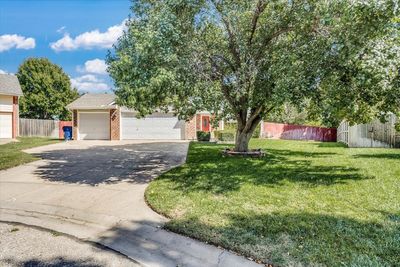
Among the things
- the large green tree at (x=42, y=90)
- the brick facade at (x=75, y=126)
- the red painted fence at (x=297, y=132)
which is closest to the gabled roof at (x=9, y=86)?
the brick facade at (x=75, y=126)

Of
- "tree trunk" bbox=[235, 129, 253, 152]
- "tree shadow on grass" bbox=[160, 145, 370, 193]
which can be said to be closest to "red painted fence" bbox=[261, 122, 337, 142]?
"tree trunk" bbox=[235, 129, 253, 152]

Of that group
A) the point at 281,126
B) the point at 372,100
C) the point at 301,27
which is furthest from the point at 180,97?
the point at 281,126

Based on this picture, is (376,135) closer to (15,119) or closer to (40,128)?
(15,119)

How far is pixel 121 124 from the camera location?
79.2ft

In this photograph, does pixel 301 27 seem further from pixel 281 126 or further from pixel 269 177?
pixel 281 126

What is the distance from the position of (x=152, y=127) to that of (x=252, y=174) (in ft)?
54.3

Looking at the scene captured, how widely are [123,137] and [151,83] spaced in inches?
701

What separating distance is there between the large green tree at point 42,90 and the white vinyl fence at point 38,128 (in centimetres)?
1111

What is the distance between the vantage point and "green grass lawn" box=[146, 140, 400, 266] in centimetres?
391

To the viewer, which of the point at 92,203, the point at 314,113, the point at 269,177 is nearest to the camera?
the point at 92,203

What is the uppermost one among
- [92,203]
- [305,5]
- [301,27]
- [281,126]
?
[305,5]

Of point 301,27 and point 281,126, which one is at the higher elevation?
point 301,27

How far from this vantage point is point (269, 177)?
316 inches

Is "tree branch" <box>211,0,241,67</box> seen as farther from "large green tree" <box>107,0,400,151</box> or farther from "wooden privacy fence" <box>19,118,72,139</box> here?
"wooden privacy fence" <box>19,118,72,139</box>
